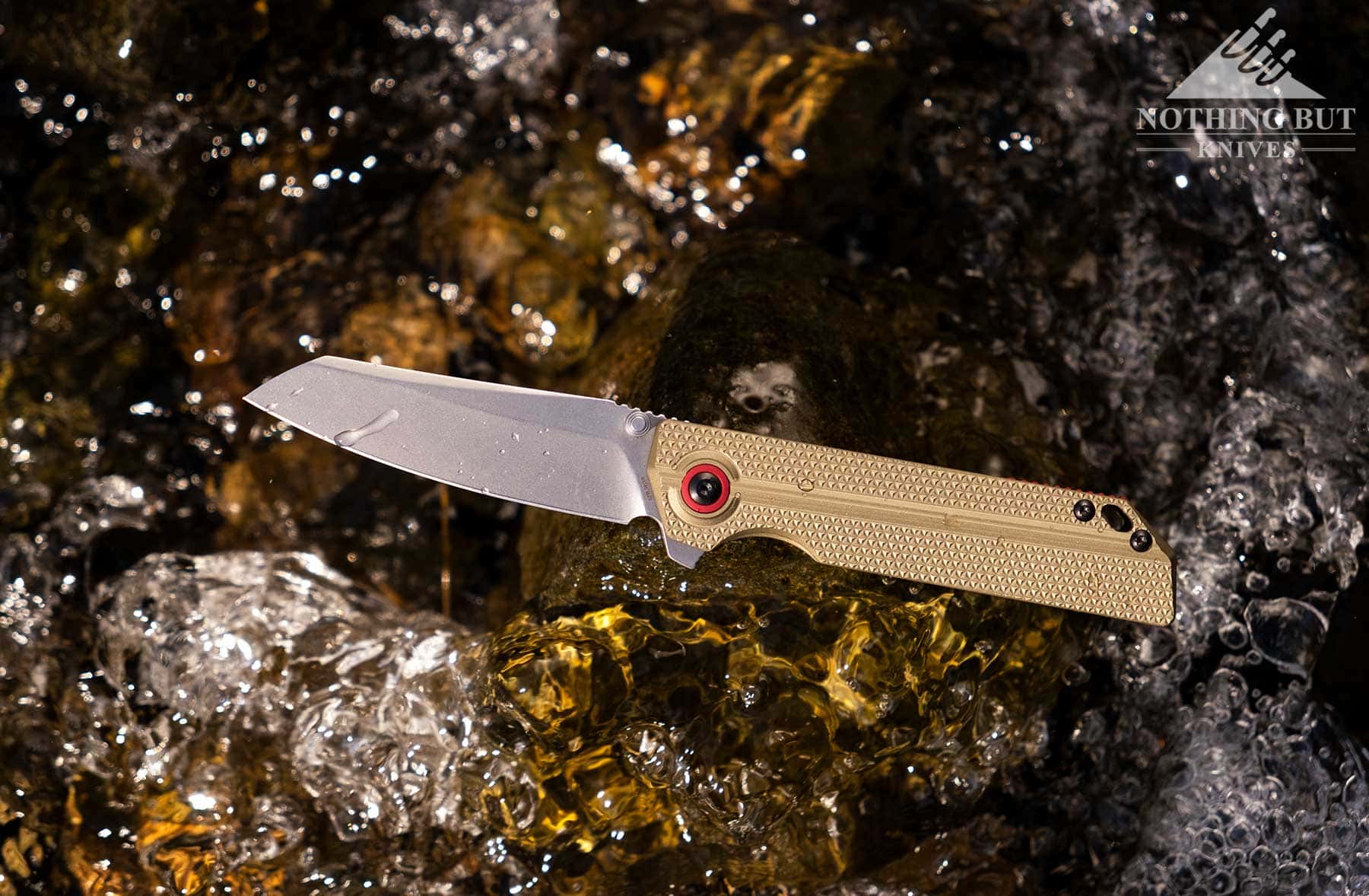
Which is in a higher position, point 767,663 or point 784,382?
point 784,382

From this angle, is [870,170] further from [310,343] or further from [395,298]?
[310,343]

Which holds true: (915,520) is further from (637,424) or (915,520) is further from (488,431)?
(488,431)

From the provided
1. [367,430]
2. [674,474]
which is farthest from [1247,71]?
[367,430]

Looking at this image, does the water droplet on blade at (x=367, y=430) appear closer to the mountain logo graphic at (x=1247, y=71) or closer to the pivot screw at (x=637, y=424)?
the pivot screw at (x=637, y=424)

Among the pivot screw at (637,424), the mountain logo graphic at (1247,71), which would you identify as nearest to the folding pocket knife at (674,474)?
the pivot screw at (637,424)

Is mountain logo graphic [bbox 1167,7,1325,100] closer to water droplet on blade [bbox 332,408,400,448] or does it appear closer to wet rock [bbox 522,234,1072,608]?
wet rock [bbox 522,234,1072,608]

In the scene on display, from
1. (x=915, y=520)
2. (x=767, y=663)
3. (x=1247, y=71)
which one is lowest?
(x=767, y=663)
